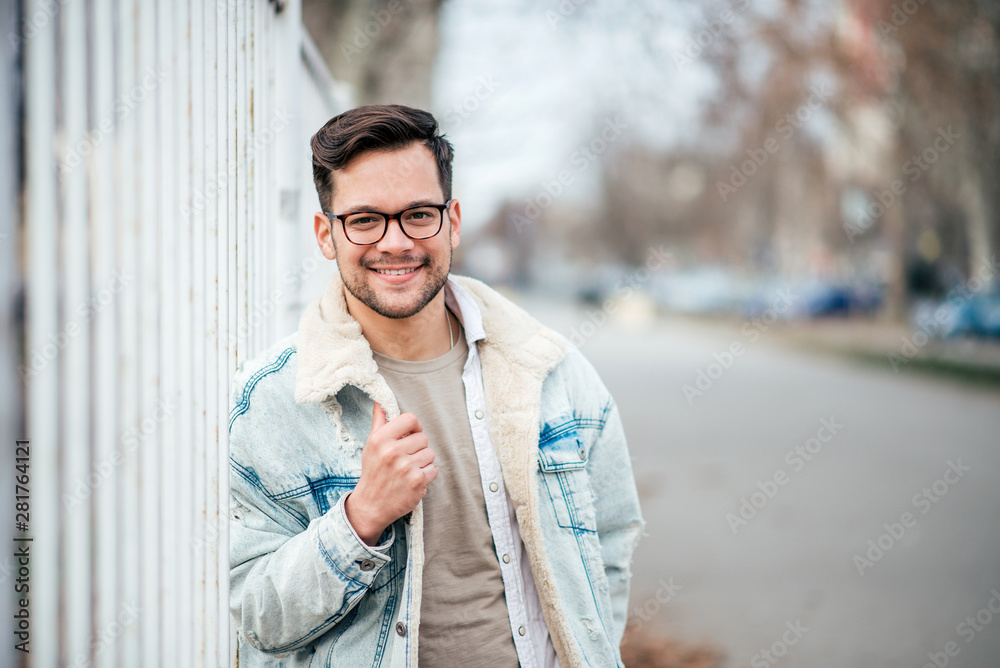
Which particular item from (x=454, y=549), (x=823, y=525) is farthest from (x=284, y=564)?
(x=823, y=525)

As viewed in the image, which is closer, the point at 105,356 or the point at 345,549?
the point at 105,356

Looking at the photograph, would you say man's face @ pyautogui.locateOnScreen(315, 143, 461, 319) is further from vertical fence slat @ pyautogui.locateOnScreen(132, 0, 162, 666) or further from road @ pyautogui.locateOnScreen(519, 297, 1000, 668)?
road @ pyautogui.locateOnScreen(519, 297, 1000, 668)

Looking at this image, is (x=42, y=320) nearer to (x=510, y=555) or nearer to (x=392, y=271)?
(x=392, y=271)

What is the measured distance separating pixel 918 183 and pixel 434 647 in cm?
2254

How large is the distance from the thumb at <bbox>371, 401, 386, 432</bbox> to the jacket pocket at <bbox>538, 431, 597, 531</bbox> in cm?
45

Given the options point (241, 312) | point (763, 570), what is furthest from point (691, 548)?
point (241, 312)

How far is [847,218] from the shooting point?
2638cm

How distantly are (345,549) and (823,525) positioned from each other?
584cm

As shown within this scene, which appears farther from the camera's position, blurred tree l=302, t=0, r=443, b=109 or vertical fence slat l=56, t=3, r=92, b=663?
blurred tree l=302, t=0, r=443, b=109

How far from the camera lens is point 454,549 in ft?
6.65

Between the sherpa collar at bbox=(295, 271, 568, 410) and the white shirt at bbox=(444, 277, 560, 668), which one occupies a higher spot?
the sherpa collar at bbox=(295, 271, 568, 410)

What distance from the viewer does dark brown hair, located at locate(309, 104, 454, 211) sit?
2.01 m

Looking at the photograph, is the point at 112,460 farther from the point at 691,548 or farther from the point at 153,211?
the point at 691,548

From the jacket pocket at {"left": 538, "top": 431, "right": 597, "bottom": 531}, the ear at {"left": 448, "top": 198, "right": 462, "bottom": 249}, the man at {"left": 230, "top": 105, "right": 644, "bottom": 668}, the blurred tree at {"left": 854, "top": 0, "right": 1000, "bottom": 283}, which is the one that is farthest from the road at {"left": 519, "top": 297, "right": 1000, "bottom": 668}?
the blurred tree at {"left": 854, "top": 0, "right": 1000, "bottom": 283}
